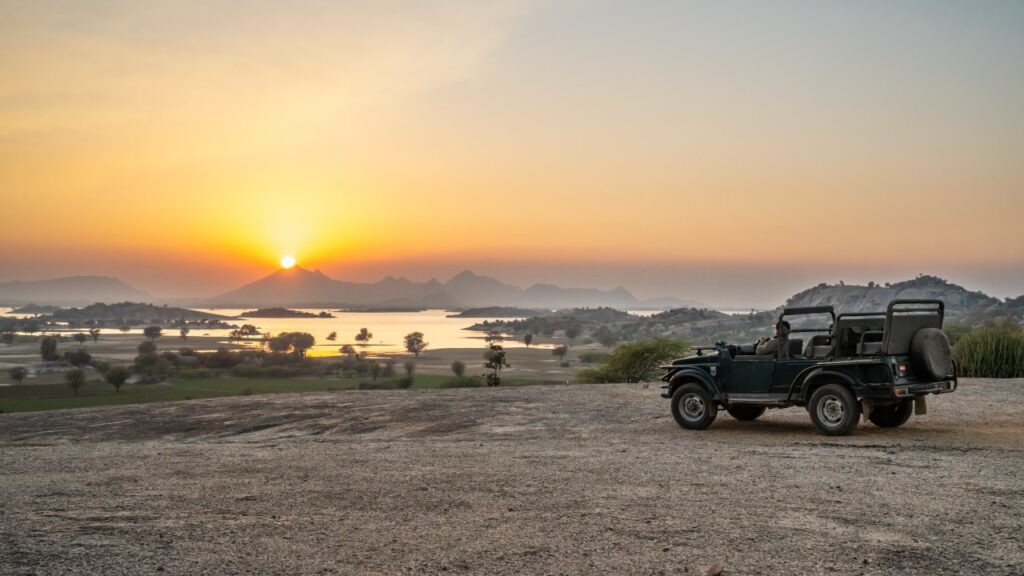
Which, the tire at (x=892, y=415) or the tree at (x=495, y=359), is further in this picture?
the tree at (x=495, y=359)

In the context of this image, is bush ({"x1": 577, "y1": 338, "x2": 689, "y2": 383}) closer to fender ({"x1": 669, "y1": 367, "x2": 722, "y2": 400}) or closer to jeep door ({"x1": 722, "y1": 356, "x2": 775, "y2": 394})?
fender ({"x1": 669, "y1": 367, "x2": 722, "y2": 400})

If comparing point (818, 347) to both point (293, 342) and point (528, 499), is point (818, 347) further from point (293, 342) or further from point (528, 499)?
point (293, 342)

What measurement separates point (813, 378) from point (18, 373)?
248ft

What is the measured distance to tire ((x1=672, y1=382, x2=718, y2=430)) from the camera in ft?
50.5

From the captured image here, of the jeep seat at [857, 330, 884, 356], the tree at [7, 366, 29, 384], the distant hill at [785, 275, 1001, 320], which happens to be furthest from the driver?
the tree at [7, 366, 29, 384]

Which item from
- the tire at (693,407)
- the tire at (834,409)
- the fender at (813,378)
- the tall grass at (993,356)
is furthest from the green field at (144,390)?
the tire at (834,409)

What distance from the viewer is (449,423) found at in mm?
17781

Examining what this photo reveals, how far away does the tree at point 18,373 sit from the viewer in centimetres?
7094

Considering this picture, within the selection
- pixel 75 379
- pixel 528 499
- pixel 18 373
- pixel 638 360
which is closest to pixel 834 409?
pixel 528 499

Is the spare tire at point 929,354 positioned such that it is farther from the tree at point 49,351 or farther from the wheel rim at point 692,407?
the tree at point 49,351

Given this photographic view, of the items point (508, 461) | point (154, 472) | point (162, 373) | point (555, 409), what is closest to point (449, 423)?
point (555, 409)

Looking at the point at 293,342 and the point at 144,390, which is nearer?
the point at 144,390

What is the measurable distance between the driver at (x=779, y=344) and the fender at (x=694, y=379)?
1.01m

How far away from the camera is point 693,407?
615 inches
